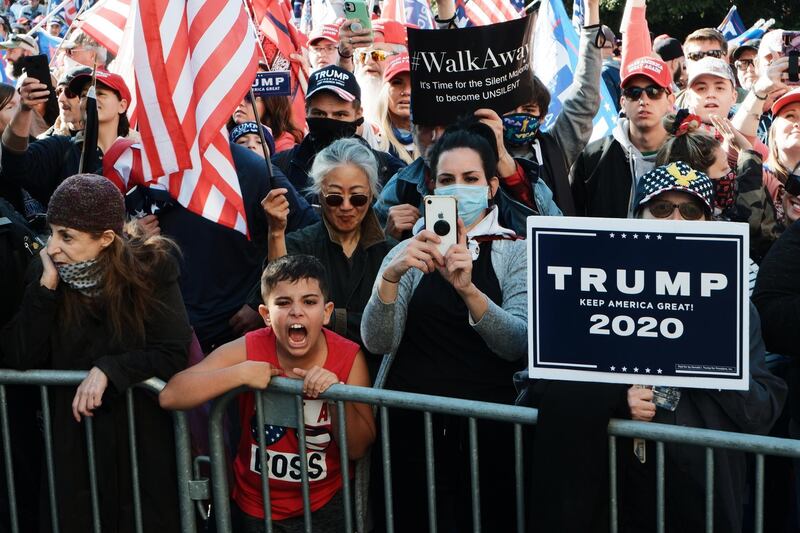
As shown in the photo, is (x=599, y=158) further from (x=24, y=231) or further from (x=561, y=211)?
(x=24, y=231)

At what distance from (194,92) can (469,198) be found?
1.64 meters

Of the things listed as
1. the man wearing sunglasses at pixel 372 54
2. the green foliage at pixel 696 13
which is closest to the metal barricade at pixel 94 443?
the man wearing sunglasses at pixel 372 54

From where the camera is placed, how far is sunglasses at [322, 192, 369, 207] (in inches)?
203

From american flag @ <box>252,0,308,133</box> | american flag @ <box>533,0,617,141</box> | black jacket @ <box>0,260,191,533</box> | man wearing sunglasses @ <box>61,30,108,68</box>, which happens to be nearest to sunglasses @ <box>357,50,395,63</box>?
american flag @ <box>252,0,308,133</box>

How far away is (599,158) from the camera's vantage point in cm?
627

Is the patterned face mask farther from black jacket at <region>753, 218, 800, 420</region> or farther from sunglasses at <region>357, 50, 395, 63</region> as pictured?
sunglasses at <region>357, 50, 395, 63</region>

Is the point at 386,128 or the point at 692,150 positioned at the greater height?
the point at 386,128

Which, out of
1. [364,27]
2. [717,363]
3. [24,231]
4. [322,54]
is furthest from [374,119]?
[717,363]

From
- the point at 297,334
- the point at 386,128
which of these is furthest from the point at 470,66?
the point at 297,334

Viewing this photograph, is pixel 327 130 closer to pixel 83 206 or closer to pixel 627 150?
pixel 627 150

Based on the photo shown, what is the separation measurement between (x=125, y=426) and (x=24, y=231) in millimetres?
1145

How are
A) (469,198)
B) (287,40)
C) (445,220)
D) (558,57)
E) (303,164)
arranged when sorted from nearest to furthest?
1. (445,220)
2. (469,198)
3. (303,164)
4. (558,57)
5. (287,40)

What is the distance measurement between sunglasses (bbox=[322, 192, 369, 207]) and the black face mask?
1298mm

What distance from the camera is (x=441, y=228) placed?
4.20 meters
